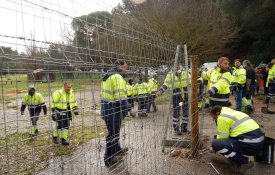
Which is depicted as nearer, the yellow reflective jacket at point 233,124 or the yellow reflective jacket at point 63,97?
the yellow reflective jacket at point 63,97

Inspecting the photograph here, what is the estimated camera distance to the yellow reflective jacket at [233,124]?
12.7 ft

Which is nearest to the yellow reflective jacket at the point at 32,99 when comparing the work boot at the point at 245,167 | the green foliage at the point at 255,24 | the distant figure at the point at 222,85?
the work boot at the point at 245,167

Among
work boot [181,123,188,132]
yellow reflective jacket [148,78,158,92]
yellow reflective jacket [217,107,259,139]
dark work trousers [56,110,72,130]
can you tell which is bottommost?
work boot [181,123,188,132]

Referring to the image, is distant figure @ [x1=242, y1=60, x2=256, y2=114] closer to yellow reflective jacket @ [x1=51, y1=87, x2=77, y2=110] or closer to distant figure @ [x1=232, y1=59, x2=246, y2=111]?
distant figure @ [x1=232, y1=59, x2=246, y2=111]

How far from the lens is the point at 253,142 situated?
150 inches

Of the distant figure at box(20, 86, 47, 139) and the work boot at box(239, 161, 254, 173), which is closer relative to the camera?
the distant figure at box(20, 86, 47, 139)

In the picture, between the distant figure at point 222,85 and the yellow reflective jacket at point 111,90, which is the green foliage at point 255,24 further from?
the yellow reflective jacket at point 111,90

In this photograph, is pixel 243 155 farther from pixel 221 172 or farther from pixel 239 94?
pixel 239 94

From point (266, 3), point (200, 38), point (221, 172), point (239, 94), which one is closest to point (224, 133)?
point (221, 172)

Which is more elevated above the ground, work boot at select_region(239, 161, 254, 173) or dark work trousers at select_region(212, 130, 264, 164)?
dark work trousers at select_region(212, 130, 264, 164)

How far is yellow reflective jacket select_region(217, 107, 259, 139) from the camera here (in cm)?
388

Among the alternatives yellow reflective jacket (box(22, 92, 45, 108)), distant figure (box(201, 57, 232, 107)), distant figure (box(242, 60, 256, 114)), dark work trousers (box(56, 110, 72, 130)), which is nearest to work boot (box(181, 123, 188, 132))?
distant figure (box(201, 57, 232, 107))

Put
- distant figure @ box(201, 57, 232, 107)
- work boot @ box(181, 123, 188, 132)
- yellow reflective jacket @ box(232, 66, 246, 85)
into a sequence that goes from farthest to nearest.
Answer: yellow reflective jacket @ box(232, 66, 246, 85) < work boot @ box(181, 123, 188, 132) < distant figure @ box(201, 57, 232, 107)

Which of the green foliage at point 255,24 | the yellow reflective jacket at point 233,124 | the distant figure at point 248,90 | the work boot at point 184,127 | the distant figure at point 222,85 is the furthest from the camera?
the green foliage at point 255,24
